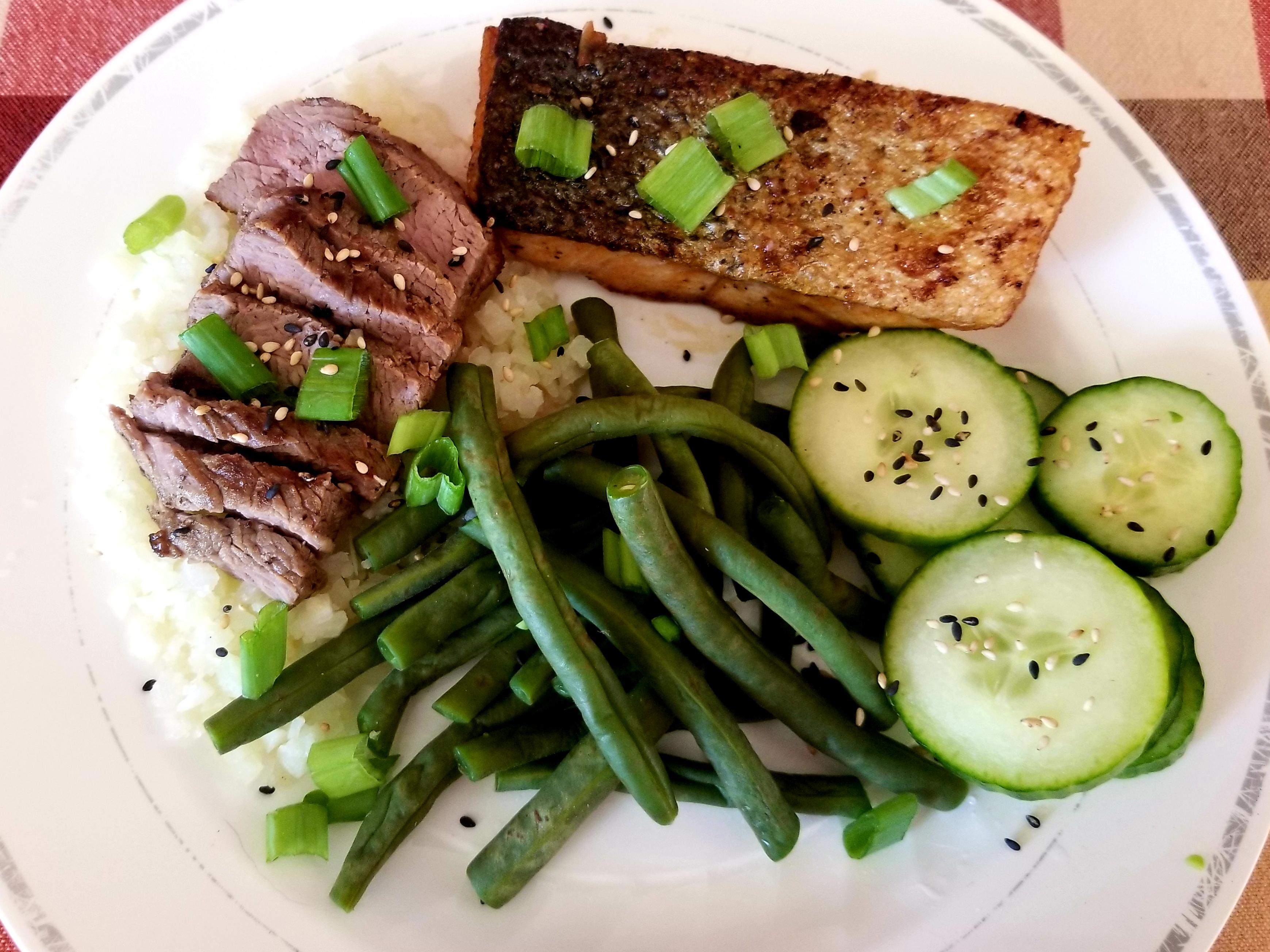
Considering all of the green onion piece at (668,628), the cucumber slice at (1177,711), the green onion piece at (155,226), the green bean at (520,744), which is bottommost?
the cucumber slice at (1177,711)

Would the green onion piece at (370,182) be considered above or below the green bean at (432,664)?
above

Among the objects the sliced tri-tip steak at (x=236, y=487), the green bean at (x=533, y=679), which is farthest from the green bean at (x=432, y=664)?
the sliced tri-tip steak at (x=236, y=487)

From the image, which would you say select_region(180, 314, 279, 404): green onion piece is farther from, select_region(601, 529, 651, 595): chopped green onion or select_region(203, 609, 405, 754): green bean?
select_region(601, 529, 651, 595): chopped green onion

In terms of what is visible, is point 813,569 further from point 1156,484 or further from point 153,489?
point 153,489

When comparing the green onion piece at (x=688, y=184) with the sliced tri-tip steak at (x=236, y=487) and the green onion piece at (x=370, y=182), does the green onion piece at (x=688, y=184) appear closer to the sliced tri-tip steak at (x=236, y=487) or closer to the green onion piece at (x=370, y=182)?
the green onion piece at (x=370, y=182)

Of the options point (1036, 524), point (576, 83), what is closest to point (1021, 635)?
point (1036, 524)

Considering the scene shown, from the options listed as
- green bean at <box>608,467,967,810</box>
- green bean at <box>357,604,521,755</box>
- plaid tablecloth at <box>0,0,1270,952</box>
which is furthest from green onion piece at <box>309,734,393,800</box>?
plaid tablecloth at <box>0,0,1270,952</box>

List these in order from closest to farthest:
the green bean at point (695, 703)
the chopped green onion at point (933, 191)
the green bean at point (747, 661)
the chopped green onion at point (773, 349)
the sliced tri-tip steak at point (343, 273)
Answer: the green bean at point (747, 661), the green bean at point (695, 703), the sliced tri-tip steak at point (343, 273), the chopped green onion at point (933, 191), the chopped green onion at point (773, 349)

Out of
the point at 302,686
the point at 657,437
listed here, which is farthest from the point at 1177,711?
the point at 302,686
